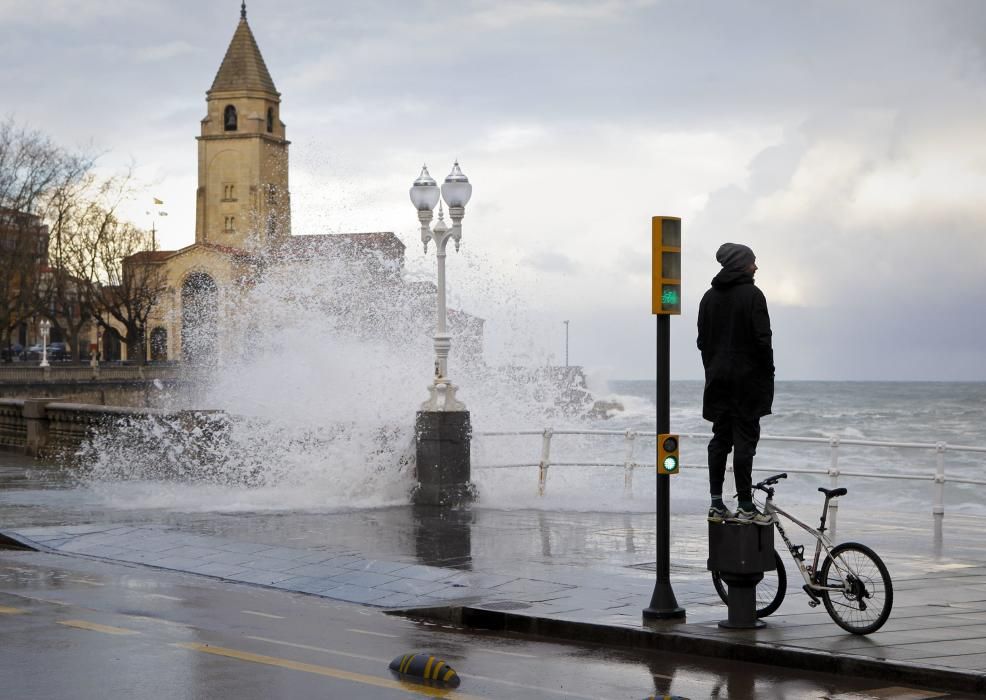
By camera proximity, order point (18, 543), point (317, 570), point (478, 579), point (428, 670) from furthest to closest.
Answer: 1. point (18, 543)
2. point (317, 570)
3. point (478, 579)
4. point (428, 670)

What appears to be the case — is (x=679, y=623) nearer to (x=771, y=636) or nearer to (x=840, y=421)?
(x=771, y=636)

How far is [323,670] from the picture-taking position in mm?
8039

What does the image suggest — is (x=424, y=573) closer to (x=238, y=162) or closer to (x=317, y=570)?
(x=317, y=570)

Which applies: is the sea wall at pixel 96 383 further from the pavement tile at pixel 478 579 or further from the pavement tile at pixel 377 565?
the pavement tile at pixel 478 579

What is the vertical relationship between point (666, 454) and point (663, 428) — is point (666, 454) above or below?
below

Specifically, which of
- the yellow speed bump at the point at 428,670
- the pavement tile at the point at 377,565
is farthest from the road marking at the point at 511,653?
the pavement tile at the point at 377,565

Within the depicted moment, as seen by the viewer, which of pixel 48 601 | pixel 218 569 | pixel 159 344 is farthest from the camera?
pixel 159 344

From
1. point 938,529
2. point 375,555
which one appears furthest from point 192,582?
point 938,529

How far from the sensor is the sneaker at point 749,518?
914 cm

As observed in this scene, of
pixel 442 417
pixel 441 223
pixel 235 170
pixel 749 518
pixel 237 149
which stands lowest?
pixel 749 518

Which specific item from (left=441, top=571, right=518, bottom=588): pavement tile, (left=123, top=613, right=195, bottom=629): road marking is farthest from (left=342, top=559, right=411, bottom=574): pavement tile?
(left=123, top=613, right=195, bottom=629): road marking

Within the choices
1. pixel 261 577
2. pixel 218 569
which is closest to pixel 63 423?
pixel 218 569

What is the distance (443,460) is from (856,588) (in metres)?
9.91

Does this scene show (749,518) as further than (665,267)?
No
